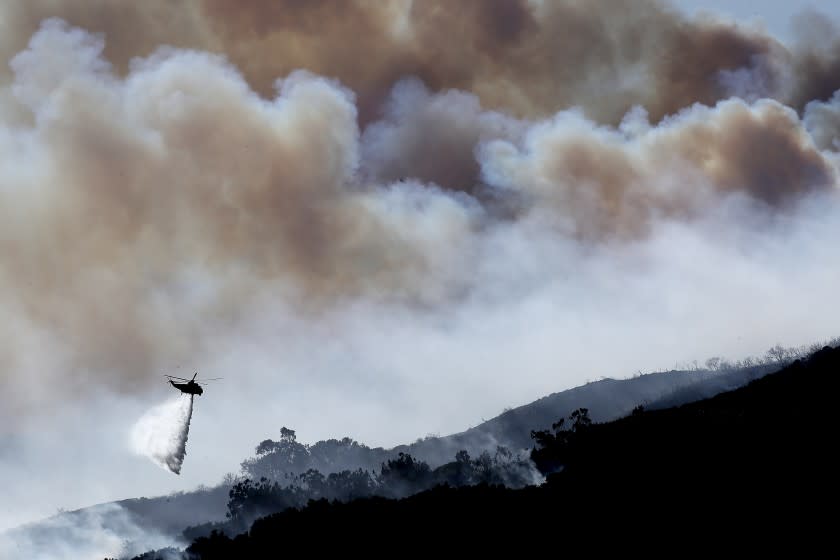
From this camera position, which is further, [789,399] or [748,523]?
[789,399]

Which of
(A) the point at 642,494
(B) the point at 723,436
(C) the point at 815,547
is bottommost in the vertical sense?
(C) the point at 815,547

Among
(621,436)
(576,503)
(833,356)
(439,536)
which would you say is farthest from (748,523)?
(833,356)

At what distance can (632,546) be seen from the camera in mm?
90938

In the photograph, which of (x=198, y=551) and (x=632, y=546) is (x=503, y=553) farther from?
(x=198, y=551)

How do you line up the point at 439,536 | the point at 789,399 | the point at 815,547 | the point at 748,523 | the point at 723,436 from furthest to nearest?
the point at 789,399 → the point at 723,436 → the point at 439,536 → the point at 748,523 → the point at 815,547

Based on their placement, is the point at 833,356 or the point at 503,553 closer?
the point at 503,553

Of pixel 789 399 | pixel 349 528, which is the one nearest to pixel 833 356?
pixel 789 399

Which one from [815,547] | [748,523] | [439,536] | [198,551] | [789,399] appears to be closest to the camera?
[815,547]

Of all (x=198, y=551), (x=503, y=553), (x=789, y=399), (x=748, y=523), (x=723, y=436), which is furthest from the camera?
(x=198, y=551)

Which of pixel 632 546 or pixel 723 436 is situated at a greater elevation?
pixel 723 436

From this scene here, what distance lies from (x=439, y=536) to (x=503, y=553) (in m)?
11.5

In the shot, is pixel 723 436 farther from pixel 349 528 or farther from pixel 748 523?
pixel 349 528

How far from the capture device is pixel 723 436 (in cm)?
11488

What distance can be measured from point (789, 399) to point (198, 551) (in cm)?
9563
